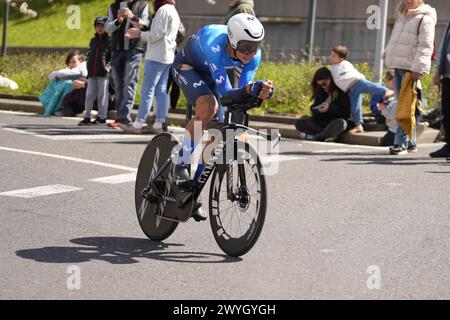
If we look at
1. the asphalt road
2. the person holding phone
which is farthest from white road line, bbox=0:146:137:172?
the person holding phone

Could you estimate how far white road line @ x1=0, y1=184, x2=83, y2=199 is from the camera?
10173 millimetres

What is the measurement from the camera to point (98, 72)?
17422 mm

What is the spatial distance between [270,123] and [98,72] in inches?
109

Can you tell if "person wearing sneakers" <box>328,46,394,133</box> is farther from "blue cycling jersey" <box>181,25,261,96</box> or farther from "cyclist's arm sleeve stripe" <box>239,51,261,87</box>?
"cyclist's arm sleeve stripe" <box>239,51,261,87</box>

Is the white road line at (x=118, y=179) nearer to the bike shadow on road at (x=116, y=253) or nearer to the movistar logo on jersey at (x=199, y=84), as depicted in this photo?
the bike shadow on road at (x=116, y=253)

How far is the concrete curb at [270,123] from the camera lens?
15617 millimetres

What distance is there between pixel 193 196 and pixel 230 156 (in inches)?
20.5

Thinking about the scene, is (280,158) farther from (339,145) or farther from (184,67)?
(184,67)

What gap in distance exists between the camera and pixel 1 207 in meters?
9.53

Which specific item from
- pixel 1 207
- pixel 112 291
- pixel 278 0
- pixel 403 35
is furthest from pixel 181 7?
pixel 112 291

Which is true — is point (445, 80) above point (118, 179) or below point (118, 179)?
above

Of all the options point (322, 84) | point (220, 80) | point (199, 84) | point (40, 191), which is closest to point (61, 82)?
point (322, 84)

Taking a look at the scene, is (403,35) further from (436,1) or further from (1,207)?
(436,1)

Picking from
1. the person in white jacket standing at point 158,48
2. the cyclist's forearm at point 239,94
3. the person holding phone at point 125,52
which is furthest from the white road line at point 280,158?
the cyclist's forearm at point 239,94
